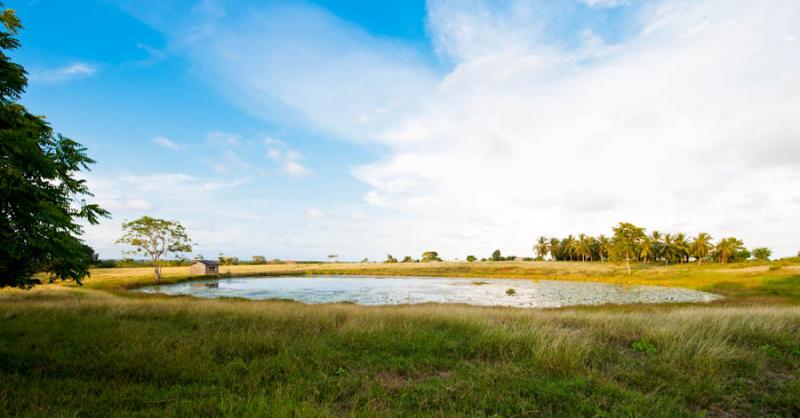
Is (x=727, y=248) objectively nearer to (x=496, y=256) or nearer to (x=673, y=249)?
(x=673, y=249)

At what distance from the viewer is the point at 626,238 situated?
76.4m

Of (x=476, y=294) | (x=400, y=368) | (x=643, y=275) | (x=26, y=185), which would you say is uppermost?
(x=26, y=185)

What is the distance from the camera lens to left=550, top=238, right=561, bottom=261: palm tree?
427 ft

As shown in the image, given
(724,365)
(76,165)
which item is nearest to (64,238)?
(76,165)

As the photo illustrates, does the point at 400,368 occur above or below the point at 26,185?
below

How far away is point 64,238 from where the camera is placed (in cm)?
792

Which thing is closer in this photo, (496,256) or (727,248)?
(727,248)

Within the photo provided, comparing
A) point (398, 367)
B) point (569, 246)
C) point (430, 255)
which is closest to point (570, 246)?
point (569, 246)

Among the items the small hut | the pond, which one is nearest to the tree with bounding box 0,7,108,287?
the pond

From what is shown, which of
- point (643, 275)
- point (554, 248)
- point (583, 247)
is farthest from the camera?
point (554, 248)

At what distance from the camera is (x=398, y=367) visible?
24.5ft

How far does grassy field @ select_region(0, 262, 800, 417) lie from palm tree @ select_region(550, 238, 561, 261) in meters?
127

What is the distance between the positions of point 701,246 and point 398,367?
401ft

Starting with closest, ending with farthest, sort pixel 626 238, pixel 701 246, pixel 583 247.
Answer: pixel 626 238 < pixel 701 246 < pixel 583 247
